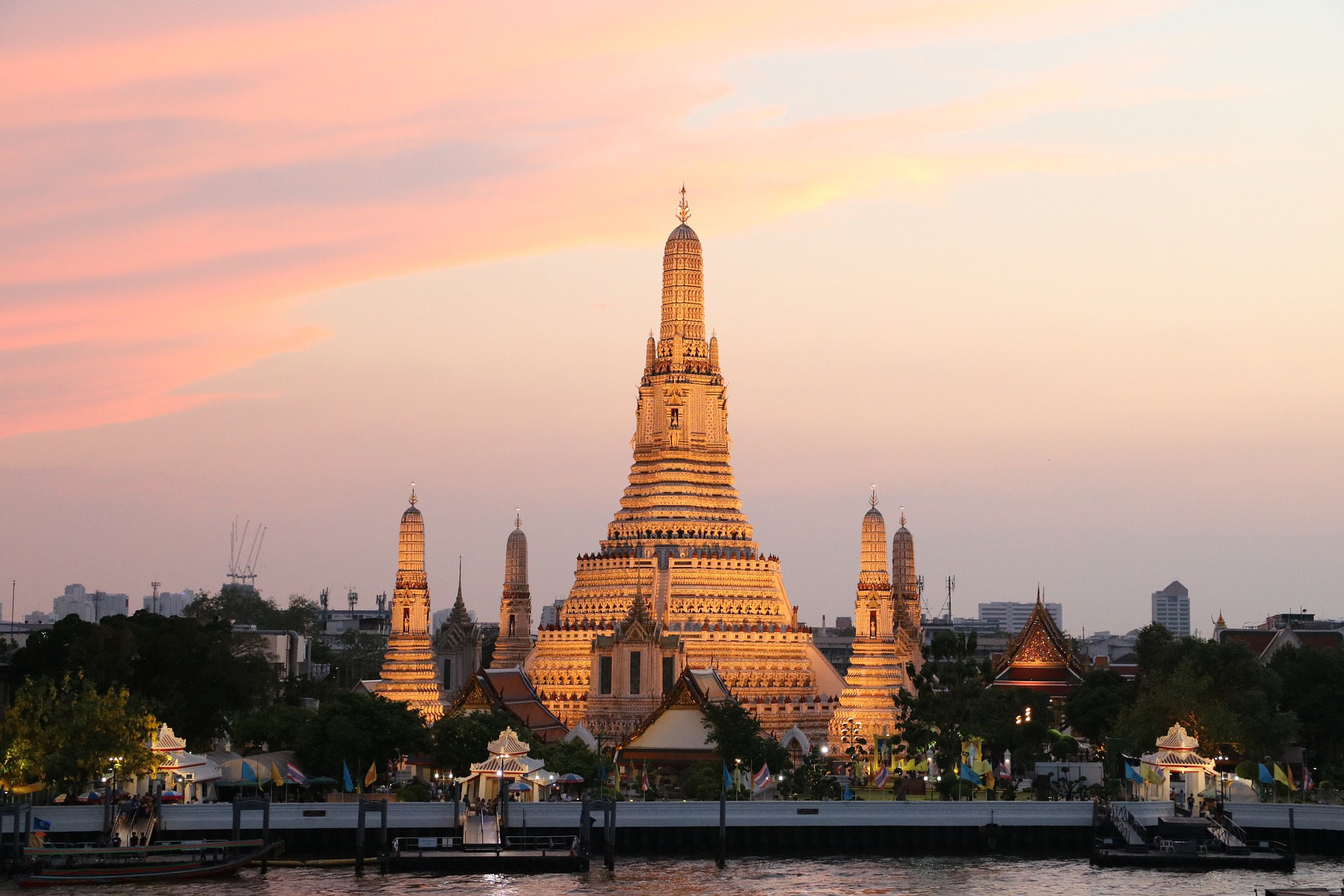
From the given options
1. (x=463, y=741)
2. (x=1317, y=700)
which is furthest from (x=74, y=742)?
(x=1317, y=700)

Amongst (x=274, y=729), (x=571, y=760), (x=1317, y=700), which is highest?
(x=1317, y=700)

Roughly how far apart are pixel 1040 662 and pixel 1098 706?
933 inches

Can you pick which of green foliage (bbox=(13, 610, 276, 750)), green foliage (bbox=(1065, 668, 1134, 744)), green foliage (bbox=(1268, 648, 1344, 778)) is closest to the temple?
green foliage (bbox=(1065, 668, 1134, 744))

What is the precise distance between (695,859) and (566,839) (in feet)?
18.7

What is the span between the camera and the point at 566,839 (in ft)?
273

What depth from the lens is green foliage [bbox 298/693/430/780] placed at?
320 ft

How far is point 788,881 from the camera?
80000mm

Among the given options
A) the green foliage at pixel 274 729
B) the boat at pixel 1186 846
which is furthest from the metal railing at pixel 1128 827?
the green foliage at pixel 274 729

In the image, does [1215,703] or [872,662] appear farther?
[872,662]

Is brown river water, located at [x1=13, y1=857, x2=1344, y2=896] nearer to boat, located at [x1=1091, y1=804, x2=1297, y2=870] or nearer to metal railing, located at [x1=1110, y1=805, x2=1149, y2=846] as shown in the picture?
boat, located at [x1=1091, y1=804, x2=1297, y2=870]

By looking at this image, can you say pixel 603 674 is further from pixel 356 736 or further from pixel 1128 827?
pixel 1128 827

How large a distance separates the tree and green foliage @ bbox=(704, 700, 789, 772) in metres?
30.9

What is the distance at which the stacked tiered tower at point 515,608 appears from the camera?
5689 inches

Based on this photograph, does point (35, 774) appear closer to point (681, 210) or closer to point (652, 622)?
point (652, 622)
